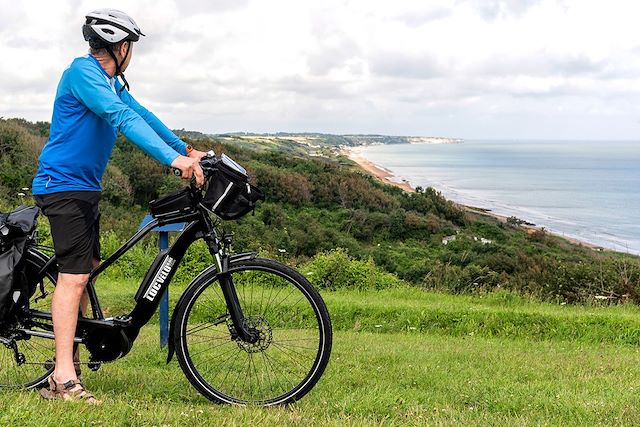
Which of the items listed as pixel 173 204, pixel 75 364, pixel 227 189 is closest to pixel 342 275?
pixel 75 364

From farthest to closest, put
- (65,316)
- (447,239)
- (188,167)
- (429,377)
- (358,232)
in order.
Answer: (447,239) < (358,232) < (429,377) < (65,316) < (188,167)

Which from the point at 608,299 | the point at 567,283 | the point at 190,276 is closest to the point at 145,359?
the point at 190,276

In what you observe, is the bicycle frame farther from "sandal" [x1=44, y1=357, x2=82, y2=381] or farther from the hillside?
the hillside

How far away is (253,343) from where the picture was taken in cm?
420

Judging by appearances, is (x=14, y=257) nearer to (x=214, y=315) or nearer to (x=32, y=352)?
(x=32, y=352)

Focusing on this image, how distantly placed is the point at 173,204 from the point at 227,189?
0.46 m

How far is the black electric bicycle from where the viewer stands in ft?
13.3

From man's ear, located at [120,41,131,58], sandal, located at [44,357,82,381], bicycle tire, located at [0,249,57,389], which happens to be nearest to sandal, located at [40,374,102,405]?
→ sandal, located at [44,357,82,381]

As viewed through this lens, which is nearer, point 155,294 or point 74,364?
point 155,294

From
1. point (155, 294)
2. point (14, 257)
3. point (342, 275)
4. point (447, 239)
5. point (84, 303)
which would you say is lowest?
point (447, 239)

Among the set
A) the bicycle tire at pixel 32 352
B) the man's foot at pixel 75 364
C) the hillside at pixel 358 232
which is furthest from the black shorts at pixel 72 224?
the hillside at pixel 358 232

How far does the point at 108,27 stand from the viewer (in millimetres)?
3869

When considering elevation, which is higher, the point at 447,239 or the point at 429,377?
the point at 429,377

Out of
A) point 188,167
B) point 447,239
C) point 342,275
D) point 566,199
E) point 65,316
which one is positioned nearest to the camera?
point 188,167
